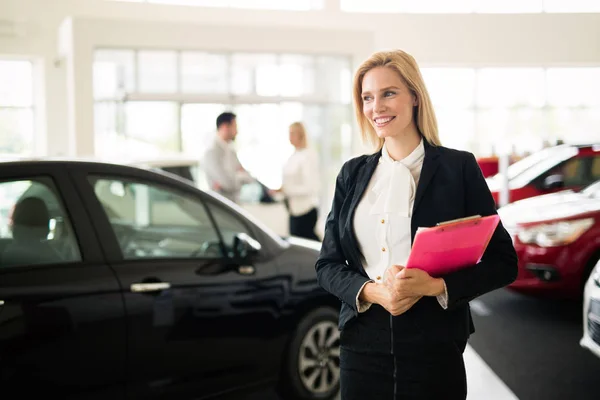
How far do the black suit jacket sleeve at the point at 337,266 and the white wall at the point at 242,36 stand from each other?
11.3 m

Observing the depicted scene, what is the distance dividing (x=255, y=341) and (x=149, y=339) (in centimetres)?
64

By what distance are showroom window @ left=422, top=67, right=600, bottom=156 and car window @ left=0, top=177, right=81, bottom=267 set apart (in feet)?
62.3

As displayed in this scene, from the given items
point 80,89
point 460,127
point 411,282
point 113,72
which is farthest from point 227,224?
point 460,127

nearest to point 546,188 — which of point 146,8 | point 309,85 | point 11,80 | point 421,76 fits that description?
point 309,85

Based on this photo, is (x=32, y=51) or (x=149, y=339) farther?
(x=32, y=51)

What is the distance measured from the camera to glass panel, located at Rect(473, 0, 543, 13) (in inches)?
821

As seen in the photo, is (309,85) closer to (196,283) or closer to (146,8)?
(146,8)

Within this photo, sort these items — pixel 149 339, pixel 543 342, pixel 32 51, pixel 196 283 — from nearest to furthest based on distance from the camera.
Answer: pixel 149 339
pixel 196 283
pixel 543 342
pixel 32 51

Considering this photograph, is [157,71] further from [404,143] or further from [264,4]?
[404,143]

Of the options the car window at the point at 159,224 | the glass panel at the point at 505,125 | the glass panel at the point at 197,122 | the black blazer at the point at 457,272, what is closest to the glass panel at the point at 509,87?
the glass panel at the point at 505,125

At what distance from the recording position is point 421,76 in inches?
90.7

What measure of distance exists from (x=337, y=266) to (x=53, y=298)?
1.56m

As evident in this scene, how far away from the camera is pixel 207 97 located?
14.3m

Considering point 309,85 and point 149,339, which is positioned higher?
point 309,85
